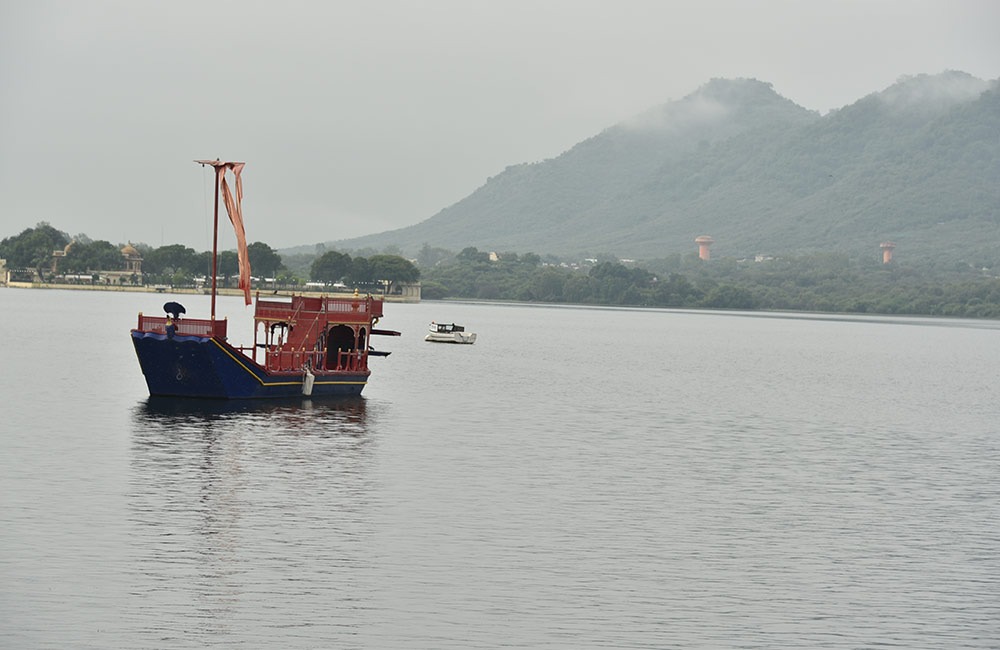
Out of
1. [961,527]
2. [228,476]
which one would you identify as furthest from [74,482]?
[961,527]

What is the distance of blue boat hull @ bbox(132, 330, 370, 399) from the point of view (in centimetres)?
6475

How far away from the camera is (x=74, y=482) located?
1644 inches

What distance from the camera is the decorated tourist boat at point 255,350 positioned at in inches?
2544

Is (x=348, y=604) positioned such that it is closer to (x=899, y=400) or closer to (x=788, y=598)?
(x=788, y=598)

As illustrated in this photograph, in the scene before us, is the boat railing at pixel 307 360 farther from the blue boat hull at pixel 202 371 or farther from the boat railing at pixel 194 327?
the boat railing at pixel 194 327

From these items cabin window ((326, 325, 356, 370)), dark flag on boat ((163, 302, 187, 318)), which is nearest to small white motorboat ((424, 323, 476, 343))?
cabin window ((326, 325, 356, 370))

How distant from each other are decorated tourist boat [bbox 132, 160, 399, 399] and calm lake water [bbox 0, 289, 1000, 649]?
2618 mm

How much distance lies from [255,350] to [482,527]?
38.1 meters

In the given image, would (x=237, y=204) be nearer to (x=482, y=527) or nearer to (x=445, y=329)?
(x=482, y=527)

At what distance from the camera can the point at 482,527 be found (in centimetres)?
3691

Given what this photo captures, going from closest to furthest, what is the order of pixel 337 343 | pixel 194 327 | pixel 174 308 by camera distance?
pixel 194 327, pixel 174 308, pixel 337 343

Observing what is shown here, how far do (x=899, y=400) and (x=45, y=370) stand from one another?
66152mm

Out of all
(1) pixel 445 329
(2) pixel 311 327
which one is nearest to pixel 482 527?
(2) pixel 311 327

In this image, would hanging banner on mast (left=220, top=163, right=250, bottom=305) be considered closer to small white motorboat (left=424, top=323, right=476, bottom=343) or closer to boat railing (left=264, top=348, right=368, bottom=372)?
boat railing (left=264, top=348, right=368, bottom=372)
